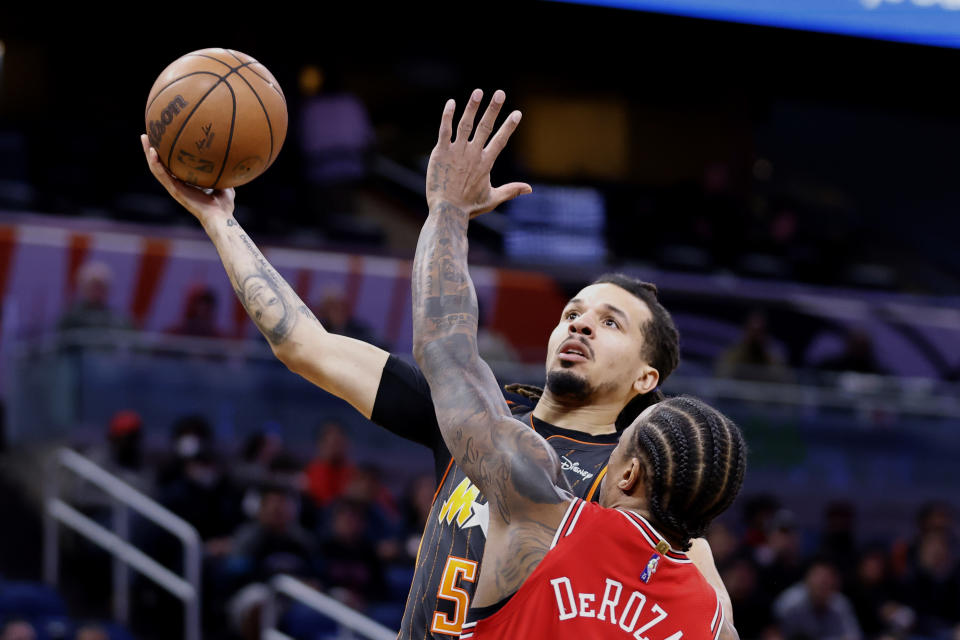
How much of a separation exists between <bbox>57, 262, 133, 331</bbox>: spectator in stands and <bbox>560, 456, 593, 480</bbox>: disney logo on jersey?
6040mm

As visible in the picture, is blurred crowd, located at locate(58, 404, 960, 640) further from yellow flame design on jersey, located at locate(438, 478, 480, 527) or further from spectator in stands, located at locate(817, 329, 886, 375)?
yellow flame design on jersey, located at locate(438, 478, 480, 527)

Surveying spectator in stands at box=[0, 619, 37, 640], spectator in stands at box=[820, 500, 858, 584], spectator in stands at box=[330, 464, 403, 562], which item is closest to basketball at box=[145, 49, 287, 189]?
spectator in stands at box=[0, 619, 37, 640]

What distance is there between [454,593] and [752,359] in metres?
7.84

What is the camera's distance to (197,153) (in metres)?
3.26

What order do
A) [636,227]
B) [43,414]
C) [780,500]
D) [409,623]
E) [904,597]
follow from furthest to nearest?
[636,227], [780,500], [904,597], [43,414], [409,623]

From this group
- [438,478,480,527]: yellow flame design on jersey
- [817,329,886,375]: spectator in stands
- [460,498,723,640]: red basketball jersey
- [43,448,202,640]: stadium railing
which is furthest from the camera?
[817,329,886,375]: spectator in stands

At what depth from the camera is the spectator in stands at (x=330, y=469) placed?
8.30 meters

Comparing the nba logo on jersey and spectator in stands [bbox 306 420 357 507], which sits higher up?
the nba logo on jersey

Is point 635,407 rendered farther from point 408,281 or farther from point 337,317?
point 408,281

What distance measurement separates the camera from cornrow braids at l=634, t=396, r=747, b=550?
2.28 metres

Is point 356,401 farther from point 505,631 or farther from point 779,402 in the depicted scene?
point 779,402

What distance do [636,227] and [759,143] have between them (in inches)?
165

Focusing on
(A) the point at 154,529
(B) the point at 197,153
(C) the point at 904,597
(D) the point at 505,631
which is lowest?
(C) the point at 904,597

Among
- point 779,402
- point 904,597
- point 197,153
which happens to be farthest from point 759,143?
point 197,153
